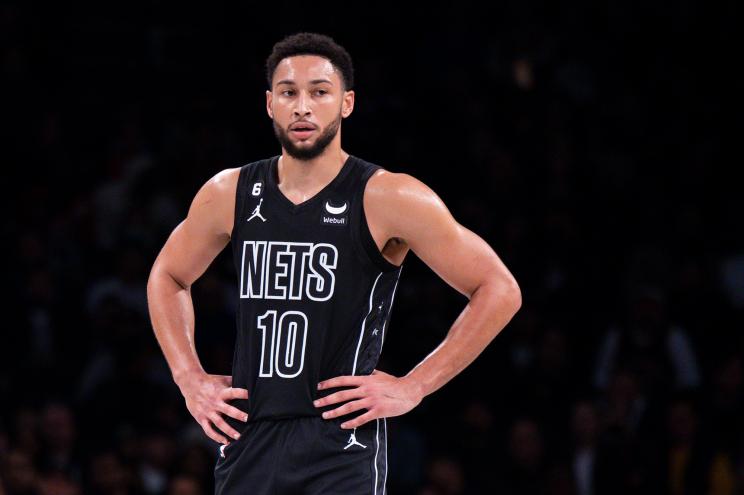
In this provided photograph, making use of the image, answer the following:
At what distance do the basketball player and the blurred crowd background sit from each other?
351 cm

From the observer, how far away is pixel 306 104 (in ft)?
13.1

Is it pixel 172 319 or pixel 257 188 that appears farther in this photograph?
pixel 172 319

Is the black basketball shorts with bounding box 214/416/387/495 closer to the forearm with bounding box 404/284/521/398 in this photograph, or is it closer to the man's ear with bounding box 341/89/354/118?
the forearm with bounding box 404/284/521/398

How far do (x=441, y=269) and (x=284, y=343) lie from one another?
540 millimetres

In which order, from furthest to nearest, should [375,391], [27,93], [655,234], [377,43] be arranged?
1. [377,43]
2. [27,93]
3. [655,234]
4. [375,391]

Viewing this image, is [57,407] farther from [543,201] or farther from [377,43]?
[377,43]

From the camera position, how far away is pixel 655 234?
9688mm

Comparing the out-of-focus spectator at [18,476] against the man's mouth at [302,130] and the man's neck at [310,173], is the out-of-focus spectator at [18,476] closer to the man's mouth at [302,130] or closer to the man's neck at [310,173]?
the man's neck at [310,173]

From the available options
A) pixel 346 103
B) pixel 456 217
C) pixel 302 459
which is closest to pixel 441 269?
pixel 346 103

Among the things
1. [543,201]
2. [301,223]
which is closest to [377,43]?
[543,201]

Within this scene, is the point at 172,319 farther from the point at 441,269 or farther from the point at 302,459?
the point at 441,269

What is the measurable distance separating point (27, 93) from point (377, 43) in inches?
122

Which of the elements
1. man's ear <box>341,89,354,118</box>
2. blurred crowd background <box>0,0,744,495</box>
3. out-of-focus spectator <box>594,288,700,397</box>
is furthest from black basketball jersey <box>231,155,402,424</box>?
out-of-focus spectator <box>594,288,700,397</box>

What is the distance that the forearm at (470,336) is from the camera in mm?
→ 3951
